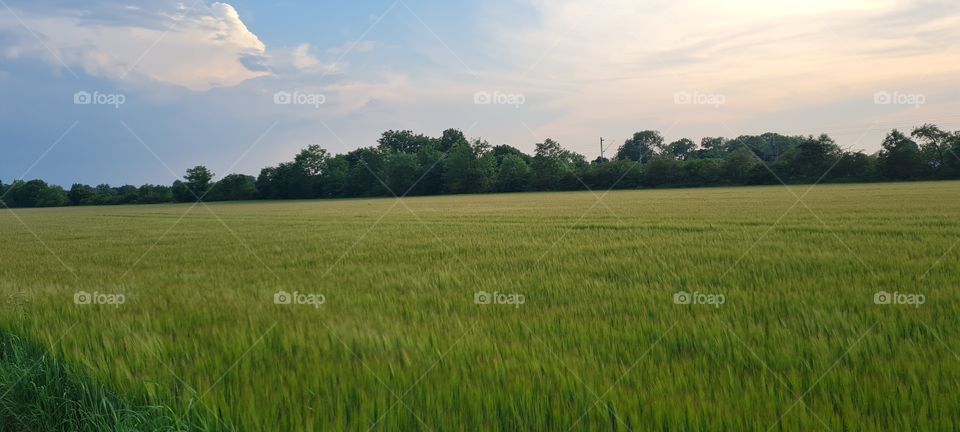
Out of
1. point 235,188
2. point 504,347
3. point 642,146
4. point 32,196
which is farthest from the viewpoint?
point 642,146

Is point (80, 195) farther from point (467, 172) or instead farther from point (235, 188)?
point (467, 172)

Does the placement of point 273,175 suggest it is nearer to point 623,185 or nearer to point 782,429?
point 623,185

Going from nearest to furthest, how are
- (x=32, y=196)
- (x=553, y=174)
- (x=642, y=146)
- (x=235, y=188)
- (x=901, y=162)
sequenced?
1. (x=901, y=162)
2. (x=553, y=174)
3. (x=235, y=188)
4. (x=32, y=196)
5. (x=642, y=146)

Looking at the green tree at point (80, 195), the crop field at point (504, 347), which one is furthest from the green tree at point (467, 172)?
the crop field at point (504, 347)

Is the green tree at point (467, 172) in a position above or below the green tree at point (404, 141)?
below

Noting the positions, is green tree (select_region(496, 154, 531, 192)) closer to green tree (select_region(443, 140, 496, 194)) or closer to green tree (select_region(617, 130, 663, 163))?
green tree (select_region(443, 140, 496, 194))

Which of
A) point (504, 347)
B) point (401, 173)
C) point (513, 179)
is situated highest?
point (401, 173)

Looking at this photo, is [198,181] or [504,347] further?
[198,181]

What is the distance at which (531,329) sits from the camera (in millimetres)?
4602

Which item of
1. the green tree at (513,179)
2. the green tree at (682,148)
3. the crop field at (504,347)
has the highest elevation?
the green tree at (682,148)

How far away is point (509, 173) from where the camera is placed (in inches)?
3718

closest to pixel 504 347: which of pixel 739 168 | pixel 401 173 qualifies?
pixel 739 168

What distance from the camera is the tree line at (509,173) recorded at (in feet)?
247

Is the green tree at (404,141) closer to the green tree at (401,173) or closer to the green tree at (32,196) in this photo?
the green tree at (401,173)
